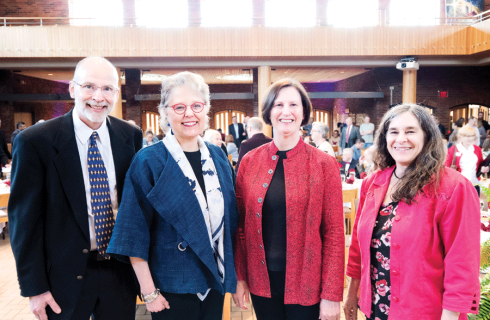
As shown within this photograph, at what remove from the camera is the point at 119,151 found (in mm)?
1689

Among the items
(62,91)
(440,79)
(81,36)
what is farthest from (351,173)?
(62,91)

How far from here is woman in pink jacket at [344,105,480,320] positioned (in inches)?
50.3

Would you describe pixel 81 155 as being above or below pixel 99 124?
below

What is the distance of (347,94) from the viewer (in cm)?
1247

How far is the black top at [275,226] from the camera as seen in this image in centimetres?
154

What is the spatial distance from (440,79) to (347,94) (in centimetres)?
407

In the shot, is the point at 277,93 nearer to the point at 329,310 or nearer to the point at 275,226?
the point at 275,226

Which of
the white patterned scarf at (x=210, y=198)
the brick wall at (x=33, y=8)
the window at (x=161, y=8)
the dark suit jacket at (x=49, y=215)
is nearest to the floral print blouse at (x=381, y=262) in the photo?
the white patterned scarf at (x=210, y=198)

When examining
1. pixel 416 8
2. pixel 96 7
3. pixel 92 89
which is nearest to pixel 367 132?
pixel 416 8

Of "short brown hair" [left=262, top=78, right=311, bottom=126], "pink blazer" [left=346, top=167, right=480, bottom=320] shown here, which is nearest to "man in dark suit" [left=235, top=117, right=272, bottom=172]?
"short brown hair" [left=262, top=78, right=311, bottom=126]

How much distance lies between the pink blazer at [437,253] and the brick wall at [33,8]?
15.7 meters

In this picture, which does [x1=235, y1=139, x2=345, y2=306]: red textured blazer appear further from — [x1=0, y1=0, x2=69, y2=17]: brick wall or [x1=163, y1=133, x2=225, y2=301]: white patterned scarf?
[x1=0, y1=0, x2=69, y2=17]: brick wall

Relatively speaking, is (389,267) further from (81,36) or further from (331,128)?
(331,128)

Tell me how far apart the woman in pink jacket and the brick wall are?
15.4 m
